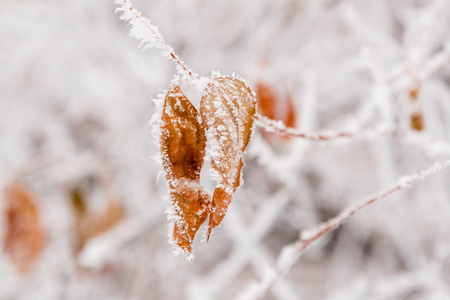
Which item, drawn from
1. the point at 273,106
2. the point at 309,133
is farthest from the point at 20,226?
the point at 309,133

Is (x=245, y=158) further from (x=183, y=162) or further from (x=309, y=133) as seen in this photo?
(x=183, y=162)

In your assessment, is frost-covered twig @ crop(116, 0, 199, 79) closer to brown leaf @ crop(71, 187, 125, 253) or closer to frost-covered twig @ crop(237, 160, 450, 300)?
frost-covered twig @ crop(237, 160, 450, 300)

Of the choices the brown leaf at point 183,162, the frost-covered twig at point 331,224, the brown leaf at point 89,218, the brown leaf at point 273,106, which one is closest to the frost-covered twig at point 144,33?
the brown leaf at point 183,162

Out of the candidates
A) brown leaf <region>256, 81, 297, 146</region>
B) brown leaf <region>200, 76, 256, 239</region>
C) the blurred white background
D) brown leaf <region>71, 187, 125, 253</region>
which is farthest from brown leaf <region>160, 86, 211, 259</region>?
brown leaf <region>71, 187, 125, 253</region>

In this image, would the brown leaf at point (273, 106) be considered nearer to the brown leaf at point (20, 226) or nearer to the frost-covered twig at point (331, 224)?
the frost-covered twig at point (331, 224)

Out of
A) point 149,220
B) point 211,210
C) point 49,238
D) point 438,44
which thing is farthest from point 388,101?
point 49,238

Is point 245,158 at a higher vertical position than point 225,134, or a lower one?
higher

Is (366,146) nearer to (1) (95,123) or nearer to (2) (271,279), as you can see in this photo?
(1) (95,123)
